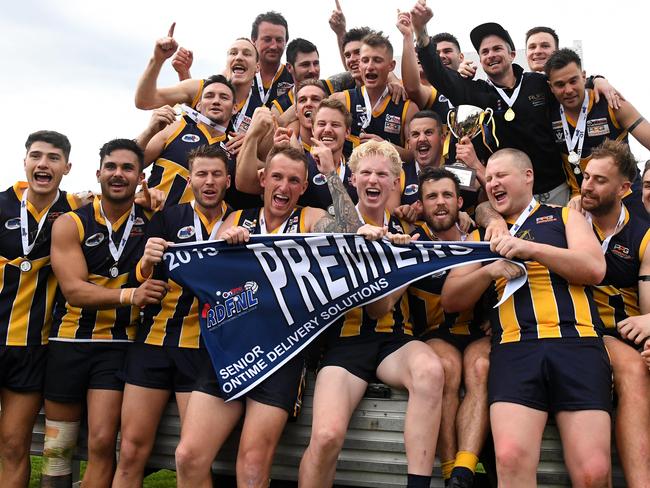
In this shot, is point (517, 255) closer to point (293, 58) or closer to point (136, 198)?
point (136, 198)

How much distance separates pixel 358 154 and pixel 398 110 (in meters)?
1.90

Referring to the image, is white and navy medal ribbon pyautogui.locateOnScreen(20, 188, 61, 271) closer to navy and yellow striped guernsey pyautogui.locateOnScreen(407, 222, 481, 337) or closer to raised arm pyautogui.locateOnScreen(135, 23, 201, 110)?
raised arm pyautogui.locateOnScreen(135, 23, 201, 110)

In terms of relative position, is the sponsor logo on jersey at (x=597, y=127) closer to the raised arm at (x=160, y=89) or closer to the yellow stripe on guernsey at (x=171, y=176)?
the yellow stripe on guernsey at (x=171, y=176)

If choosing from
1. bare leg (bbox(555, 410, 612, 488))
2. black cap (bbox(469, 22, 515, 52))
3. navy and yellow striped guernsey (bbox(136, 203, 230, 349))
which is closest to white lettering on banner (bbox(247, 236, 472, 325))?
navy and yellow striped guernsey (bbox(136, 203, 230, 349))

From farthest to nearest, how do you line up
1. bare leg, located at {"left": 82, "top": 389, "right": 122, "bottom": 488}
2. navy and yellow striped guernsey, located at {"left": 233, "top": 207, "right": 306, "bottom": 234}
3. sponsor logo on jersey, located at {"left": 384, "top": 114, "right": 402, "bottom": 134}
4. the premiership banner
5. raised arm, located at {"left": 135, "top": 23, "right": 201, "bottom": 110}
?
sponsor logo on jersey, located at {"left": 384, "top": 114, "right": 402, "bottom": 134}
raised arm, located at {"left": 135, "top": 23, "right": 201, "bottom": 110}
navy and yellow striped guernsey, located at {"left": 233, "top": 207, "right": 306, "bottom": 234}
bare leg, located at {"left": 82, "top": 389, "right": 122, "bottom": 488}
the premiership banner

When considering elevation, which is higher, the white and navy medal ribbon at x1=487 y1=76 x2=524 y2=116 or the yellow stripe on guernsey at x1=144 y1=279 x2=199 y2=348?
the white and navy medal ribbon at x1=487 y1=76 x2=524 y2=116

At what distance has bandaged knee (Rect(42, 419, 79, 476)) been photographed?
15.0ft

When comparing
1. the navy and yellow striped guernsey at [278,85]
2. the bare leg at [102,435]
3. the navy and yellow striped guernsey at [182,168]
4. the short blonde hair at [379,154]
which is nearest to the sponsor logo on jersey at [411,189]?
the short blonde hair at [379,154]

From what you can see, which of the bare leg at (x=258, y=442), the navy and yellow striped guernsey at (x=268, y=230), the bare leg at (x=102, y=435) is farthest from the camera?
the navy and yellow striped guernsey at (x=268, y=230)

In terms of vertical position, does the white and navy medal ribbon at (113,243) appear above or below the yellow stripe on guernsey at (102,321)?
above

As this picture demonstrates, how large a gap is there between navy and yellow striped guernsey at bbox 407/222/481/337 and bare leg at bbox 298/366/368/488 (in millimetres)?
897

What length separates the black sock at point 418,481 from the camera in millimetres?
3688

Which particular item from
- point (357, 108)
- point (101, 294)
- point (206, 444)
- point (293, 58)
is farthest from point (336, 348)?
point (293, 58)

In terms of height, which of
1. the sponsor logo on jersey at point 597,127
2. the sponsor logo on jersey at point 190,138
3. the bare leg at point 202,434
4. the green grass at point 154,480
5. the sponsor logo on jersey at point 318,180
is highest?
the sponsor logo on jersey at point 597,127
